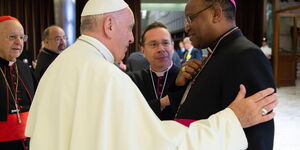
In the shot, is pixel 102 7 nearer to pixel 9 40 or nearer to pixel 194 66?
pixel 194 66

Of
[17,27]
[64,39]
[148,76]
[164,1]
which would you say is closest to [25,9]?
[164,1]

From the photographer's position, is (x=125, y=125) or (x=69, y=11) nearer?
(x=125, y=125)

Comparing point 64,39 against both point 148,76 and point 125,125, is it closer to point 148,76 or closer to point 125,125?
point 148,76

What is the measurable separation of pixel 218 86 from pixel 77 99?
63 cm

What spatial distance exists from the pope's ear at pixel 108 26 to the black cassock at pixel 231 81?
494mm

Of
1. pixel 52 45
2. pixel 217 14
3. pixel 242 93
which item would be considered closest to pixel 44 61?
pixel 52 45

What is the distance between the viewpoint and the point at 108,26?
1.34m

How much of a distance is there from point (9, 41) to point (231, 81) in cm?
211

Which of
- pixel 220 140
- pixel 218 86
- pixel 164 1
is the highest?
pixel 164 1

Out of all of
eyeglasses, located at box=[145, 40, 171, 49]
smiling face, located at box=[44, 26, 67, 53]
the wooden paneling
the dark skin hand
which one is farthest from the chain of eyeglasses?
the wooden paneling

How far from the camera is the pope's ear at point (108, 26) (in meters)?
1.33

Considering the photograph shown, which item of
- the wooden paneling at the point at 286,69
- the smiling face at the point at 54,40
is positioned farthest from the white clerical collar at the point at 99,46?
the wooden paneling at the point at 286,69

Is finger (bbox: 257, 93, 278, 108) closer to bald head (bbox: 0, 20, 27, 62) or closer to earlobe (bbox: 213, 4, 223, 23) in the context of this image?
earlobe (bbox: 213, 4, 223, 23)

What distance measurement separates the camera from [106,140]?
1.09 m
